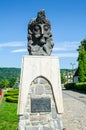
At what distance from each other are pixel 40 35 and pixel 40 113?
266cm

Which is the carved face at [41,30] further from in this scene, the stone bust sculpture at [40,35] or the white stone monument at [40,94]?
the white stone monument at [40,94]

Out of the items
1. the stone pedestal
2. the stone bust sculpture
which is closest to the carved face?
the stone bust sculpture

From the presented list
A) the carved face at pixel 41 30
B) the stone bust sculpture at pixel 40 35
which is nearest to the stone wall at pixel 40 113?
the stone bust sculpture at pixel 40 35

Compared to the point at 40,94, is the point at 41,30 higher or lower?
higher

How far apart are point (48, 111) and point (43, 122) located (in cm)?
39

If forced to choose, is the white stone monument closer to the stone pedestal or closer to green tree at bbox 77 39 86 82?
the stone pedestal

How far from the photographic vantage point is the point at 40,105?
996 cm

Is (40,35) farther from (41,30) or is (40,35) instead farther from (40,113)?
(40,113)

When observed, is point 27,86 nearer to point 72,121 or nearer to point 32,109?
point 32,109

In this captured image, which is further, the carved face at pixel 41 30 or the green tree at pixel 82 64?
the green tree at pixel 82 64

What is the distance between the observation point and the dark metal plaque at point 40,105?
9.89m

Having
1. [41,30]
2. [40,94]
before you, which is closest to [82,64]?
[41,30]

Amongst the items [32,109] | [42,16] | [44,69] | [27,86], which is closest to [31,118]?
[32,109]

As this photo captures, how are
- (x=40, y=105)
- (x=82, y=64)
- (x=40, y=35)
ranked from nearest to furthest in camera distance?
1. (x=40, y=105)
2. (x=40, y=35)
3. (x=82, y=64)
